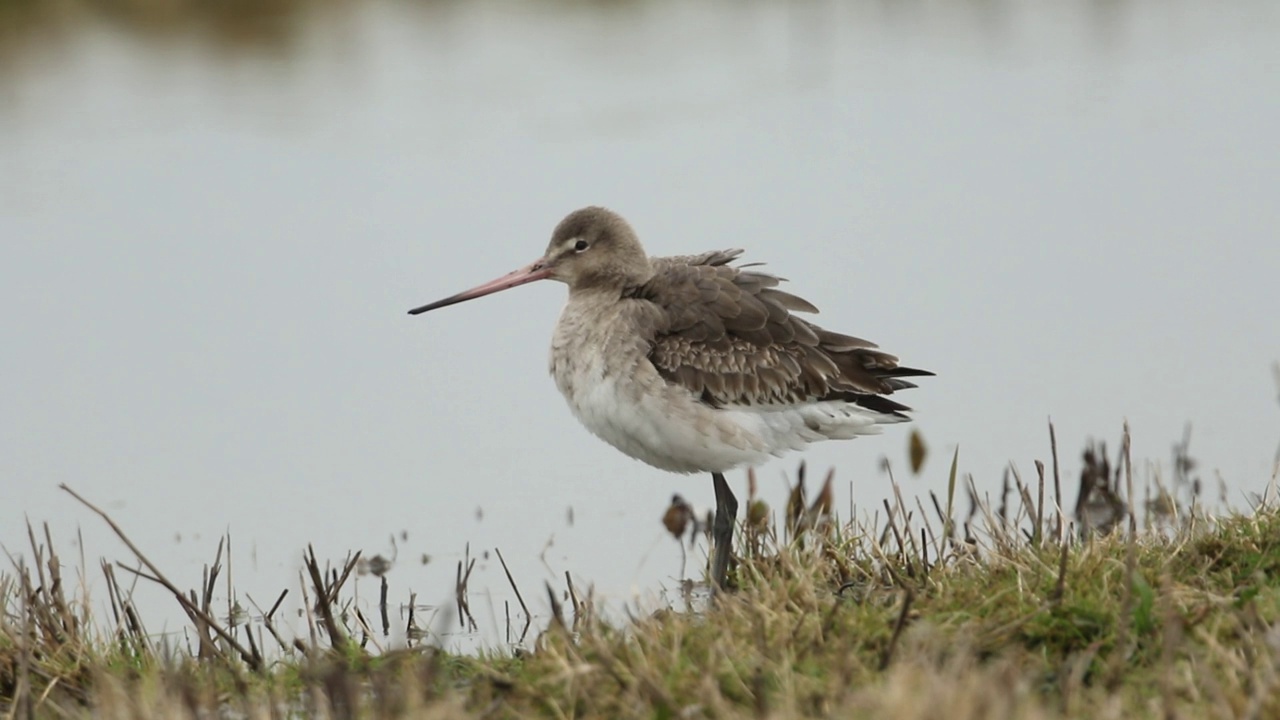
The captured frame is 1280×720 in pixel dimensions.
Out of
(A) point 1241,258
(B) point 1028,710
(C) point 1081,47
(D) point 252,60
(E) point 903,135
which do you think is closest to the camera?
(B) point 1028,710

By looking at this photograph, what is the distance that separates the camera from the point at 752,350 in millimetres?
6844

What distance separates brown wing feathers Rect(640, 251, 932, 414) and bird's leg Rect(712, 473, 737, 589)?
0.39 metres

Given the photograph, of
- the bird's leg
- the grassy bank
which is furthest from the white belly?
the grassy bank

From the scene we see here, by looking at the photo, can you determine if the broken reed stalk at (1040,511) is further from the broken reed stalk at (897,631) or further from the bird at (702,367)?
the broken reed stalk at (897,631)

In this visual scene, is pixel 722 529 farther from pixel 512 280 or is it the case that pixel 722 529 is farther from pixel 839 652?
pixel 839 652

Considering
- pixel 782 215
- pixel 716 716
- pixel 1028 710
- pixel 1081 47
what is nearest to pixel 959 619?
pixel 716 716

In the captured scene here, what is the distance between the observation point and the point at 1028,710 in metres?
3.63

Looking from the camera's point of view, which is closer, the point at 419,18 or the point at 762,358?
the point at 762,358

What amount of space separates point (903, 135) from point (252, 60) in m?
6.28

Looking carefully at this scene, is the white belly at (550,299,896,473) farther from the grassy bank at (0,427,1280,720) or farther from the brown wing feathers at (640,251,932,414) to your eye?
the grassy bank at (0,427,1280,720)

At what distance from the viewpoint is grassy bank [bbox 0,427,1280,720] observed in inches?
163

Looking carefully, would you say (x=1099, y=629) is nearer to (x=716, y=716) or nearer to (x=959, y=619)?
(x=959, y=619)

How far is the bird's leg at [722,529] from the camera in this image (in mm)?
6438

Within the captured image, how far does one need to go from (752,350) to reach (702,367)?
247 millimetres
